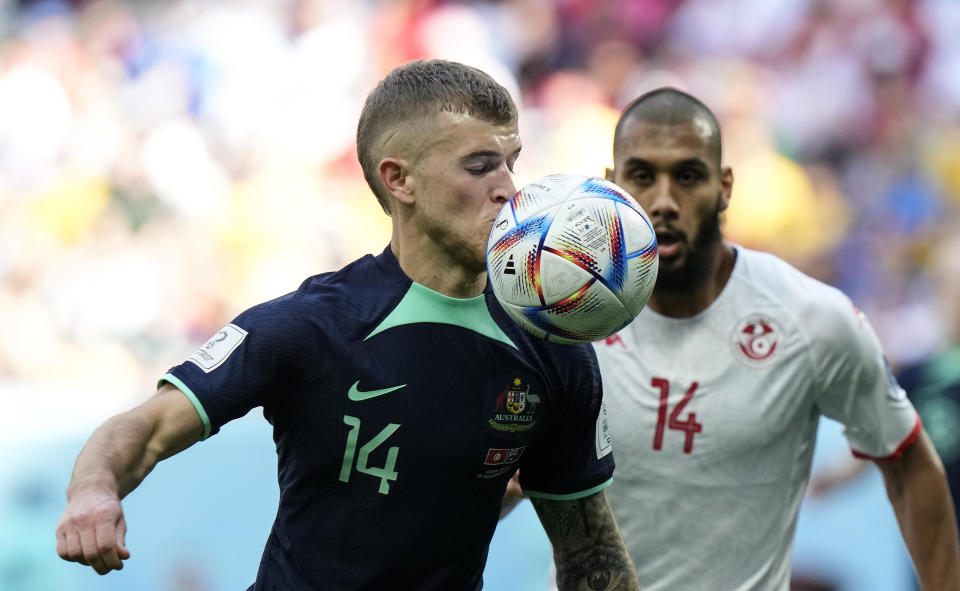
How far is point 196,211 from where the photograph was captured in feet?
33.8

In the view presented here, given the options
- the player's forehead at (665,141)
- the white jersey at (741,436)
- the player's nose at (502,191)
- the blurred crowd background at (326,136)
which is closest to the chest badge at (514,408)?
the player's nose at (502,191)

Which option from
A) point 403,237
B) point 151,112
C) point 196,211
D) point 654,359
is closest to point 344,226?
point 196,211

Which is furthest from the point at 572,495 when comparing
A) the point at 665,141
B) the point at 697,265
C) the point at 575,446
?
the point at 665,141

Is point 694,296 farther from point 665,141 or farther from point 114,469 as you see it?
point 114,469

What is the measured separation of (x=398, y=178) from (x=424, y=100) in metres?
0.21

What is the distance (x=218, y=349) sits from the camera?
3.04 metres

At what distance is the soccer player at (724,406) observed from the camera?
4340mm

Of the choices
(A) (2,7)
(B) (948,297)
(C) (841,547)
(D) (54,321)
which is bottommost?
(C) (841,547)

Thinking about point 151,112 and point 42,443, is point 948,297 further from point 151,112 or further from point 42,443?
point 151,112

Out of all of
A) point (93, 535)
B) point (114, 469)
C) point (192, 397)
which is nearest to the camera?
point (93, 535)

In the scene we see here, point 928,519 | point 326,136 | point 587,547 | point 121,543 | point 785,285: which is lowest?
point 928,519

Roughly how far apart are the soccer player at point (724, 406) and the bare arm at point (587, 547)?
2.54 feet

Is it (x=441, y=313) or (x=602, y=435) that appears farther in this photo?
(x=602, y=435)

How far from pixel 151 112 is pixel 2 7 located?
2.13m
